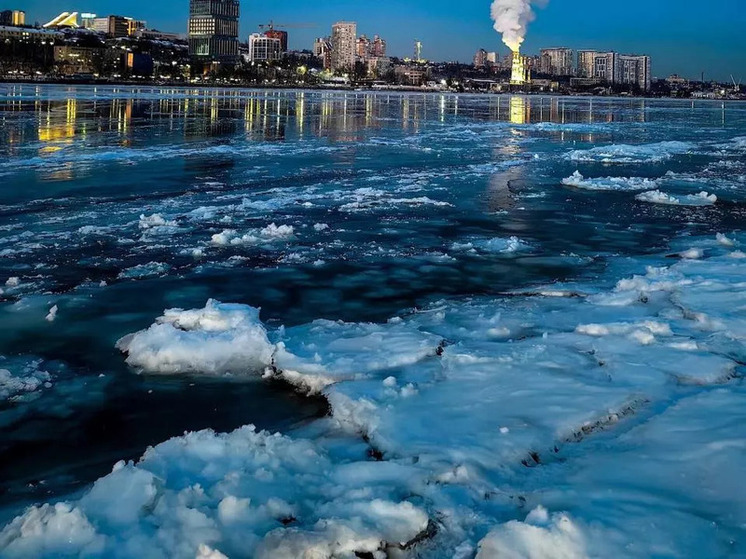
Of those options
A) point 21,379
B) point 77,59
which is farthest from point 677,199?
point 77,59

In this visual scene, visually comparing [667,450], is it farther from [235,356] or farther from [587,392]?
[235,356]

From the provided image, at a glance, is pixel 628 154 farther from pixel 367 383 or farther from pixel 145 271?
pixel 367 383

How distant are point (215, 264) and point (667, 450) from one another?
5.09 m

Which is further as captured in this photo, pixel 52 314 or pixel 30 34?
pixel 30 34

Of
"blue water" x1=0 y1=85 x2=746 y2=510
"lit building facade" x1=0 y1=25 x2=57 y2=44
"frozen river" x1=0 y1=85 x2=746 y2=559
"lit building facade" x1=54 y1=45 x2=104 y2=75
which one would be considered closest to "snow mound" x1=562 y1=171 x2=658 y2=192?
"blue water" x1=0 y1=85 x2=746 y2=510

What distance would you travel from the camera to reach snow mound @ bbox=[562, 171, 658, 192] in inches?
528

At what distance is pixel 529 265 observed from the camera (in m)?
7.50

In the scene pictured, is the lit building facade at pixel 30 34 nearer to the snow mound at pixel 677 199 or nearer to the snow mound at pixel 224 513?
the snow mound at pixel 677 199

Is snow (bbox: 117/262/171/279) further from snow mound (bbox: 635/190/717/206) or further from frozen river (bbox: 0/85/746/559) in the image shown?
snow mound (bbox: 635/190/717/206)

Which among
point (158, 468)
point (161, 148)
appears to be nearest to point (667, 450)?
point (158, 468)

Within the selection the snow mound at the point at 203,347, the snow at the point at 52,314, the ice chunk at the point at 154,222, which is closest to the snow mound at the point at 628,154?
the ice chunk at the point at 154,222

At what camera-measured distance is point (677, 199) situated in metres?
12.0

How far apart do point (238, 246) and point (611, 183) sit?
8714 mm

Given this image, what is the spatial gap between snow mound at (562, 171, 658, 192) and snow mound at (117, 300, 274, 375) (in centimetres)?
1009
